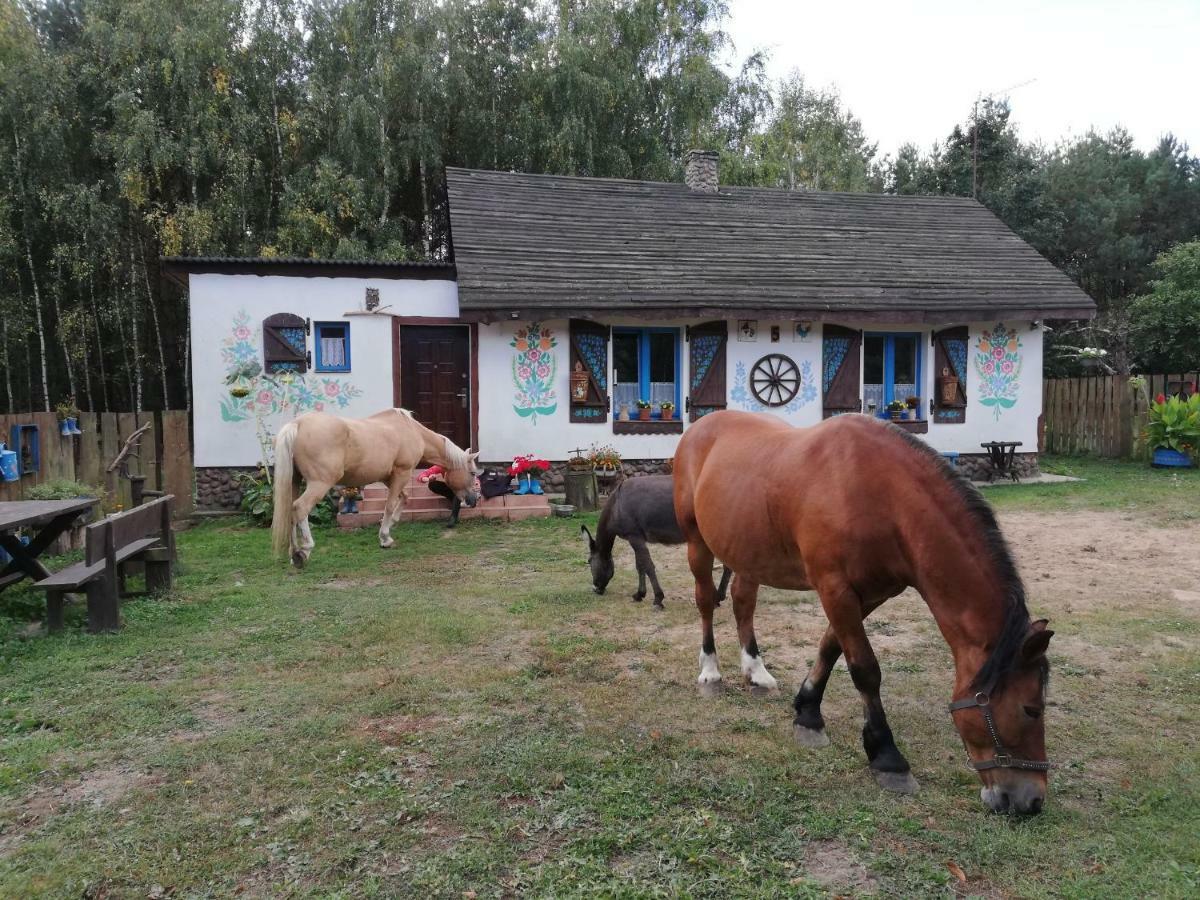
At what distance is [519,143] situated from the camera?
63.1 ft

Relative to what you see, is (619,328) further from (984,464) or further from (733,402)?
(984,464)

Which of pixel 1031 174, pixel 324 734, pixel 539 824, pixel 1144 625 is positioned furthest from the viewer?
pixel 1031 174

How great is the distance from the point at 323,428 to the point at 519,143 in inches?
541

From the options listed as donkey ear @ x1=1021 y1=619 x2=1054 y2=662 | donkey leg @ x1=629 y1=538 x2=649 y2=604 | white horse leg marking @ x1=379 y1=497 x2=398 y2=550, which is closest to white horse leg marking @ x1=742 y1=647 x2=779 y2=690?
donkey ear @ x1=1021 y1=619 x2=1054 y2=662

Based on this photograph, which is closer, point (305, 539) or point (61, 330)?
point (305, 539)

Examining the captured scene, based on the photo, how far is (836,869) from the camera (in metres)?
2.51

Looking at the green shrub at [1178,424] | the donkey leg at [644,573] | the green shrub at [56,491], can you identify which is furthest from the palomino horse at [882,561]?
the green shrub at [1178,424]

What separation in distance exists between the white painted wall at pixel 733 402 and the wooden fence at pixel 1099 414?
4.99ft

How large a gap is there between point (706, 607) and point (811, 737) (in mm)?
1010

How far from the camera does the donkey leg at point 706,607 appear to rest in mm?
4135

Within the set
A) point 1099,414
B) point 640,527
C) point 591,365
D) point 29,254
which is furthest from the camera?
point 1099,414

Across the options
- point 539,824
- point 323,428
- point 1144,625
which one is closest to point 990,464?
point 1144,625

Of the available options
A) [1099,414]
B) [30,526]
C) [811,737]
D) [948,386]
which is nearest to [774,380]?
[948,386]

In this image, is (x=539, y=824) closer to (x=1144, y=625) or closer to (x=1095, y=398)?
(x=1144, y=625)
